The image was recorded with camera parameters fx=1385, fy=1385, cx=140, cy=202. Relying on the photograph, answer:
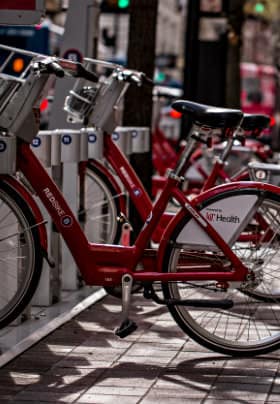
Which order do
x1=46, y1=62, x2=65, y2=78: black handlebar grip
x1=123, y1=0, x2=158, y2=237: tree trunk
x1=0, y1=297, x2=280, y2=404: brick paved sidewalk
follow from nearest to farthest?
x1=0, y1=297, x2=280, y2=404: brick paved sidewalk, x1=46, y1=62, x2=65, y2=78: black handlebar grip, x1=123, y1=0, x2=158, y2=237: tree trunk

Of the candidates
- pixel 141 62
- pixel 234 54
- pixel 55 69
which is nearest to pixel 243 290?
pixel 55 69

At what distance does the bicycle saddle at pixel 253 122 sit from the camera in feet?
25.9

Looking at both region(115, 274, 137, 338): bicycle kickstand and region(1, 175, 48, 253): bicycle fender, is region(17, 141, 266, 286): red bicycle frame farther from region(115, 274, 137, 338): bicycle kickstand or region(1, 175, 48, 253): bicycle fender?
region(1, 175, 48, 253): bicycle fender

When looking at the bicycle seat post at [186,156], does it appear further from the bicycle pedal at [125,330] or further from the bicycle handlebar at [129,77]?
the bicycle handlebar at [129,77]

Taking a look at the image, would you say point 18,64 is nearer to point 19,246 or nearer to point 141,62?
point 141,62

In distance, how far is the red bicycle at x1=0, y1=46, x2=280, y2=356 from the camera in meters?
7.04

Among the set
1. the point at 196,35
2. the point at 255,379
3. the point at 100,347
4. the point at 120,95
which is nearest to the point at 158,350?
the point at 100,347

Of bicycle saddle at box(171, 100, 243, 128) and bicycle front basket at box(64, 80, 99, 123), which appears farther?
bicycle front basket at box(64, 80, 99, 123)

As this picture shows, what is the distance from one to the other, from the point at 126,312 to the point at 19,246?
65 cm

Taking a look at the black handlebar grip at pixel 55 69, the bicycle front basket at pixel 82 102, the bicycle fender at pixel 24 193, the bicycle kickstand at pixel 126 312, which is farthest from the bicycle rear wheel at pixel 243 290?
the bicycle front basket at pixel 82 102

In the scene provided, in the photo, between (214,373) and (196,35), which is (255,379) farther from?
(196,35)

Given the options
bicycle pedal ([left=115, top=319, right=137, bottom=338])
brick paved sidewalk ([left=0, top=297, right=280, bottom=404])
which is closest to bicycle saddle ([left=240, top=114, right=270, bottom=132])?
brick paved sidewalk ([left=0, top=297, right=280, bottom=404])

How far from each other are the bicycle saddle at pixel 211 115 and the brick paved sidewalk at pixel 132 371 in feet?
3.98

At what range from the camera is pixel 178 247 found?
7.14 metres
